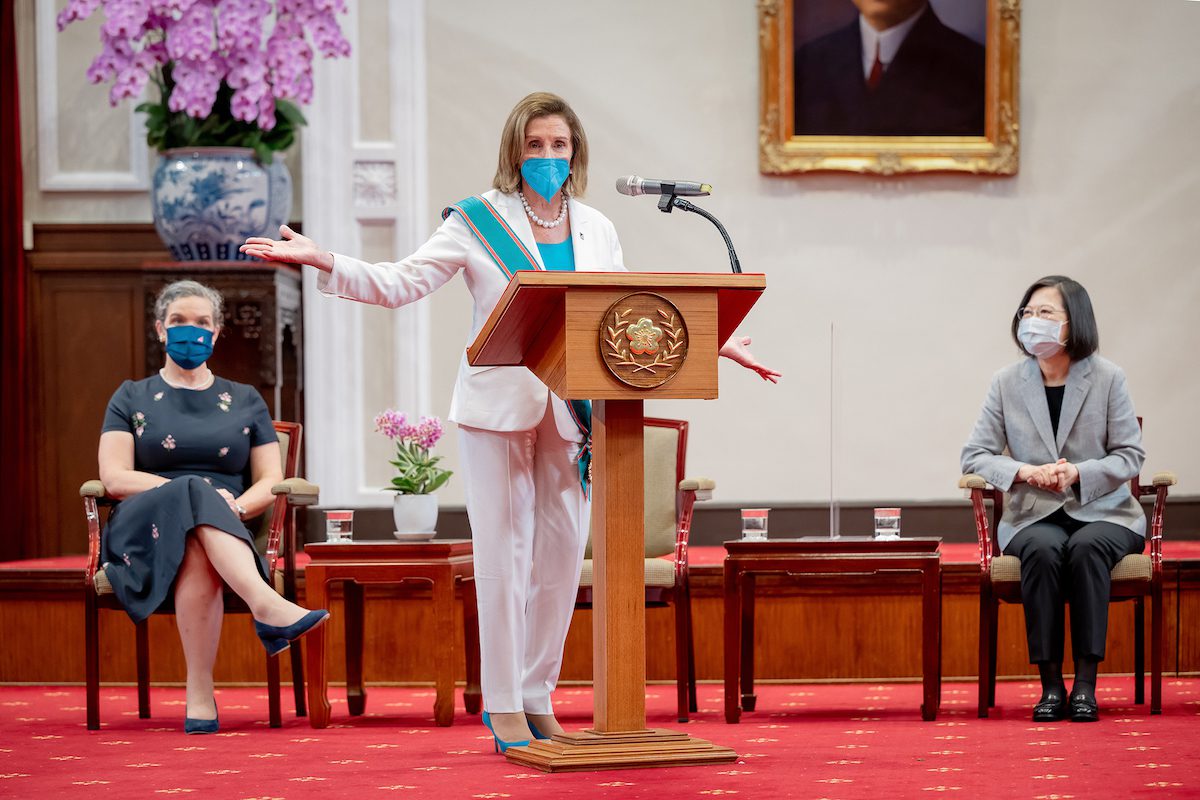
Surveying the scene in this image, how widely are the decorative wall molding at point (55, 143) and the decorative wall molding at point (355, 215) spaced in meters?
0.67

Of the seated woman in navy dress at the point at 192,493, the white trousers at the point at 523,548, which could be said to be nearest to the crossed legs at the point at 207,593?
the seated woman in navy dress at the point at 192,493

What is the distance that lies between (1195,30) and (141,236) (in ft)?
13.6

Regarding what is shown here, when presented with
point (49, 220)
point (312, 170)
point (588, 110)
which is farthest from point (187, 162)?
point (588, 110)

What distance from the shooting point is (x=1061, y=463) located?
382 cm

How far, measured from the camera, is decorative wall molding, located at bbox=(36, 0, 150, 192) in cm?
571

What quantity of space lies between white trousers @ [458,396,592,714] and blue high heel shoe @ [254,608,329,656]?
0.65 metres

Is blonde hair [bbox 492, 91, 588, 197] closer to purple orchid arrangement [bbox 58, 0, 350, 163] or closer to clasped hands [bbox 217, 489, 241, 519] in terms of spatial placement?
clasped hands [bbox 217, 489, 241, 519]

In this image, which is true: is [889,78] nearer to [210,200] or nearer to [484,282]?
[210,200]

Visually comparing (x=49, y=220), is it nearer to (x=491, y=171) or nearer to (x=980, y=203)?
(x=491, y=171)

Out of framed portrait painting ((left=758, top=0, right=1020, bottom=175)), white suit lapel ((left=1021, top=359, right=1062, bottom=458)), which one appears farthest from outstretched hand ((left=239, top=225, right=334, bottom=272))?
framed portrait painting ((left=758, top=0, right=1020, bottom=175))

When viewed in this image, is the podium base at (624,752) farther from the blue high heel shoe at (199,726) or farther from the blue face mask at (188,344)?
the blue face mask at (188,344)

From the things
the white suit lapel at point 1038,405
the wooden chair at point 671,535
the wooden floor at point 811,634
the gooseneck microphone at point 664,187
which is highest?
the gooseneck microphone at point 664,187

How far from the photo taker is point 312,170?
18.4 ft

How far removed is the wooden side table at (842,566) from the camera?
3711 millimetres
